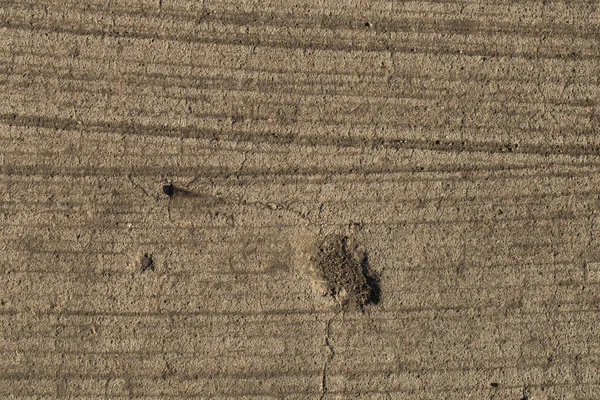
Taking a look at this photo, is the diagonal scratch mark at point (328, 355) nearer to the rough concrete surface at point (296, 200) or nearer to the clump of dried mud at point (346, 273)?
the rough concrete surface at point (296, 200)

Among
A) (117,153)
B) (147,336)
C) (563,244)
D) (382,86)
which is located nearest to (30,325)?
(147,336)

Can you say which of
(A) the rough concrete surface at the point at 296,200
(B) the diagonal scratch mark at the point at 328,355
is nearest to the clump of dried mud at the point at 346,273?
(A) the rough concrete surface at the point at 296,200

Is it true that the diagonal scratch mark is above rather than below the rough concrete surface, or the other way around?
below

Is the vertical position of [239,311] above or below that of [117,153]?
below

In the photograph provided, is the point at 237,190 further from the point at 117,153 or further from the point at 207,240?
the point at 117,153

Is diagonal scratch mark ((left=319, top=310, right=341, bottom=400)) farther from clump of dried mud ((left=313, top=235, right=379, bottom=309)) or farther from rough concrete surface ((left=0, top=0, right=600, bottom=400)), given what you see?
clump of dried mud ((left=313, top=235, right=379, bottom=309))

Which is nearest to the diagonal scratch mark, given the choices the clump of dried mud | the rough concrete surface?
the rough concrete surface

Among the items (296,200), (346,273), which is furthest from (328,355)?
(296,200)

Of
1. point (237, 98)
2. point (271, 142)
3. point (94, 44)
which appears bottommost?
point (271, 142)

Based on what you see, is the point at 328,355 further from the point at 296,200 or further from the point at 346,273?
the point at 296,200
